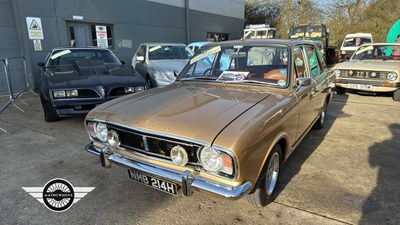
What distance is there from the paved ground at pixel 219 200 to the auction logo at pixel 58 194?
0.23 ft

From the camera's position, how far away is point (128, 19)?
41.5 ft

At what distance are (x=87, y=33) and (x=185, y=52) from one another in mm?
4516

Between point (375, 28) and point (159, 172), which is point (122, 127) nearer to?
point (159, 172)

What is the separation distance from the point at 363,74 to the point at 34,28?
1028 cm

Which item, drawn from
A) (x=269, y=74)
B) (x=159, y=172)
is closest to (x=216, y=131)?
(x=159, y=172)

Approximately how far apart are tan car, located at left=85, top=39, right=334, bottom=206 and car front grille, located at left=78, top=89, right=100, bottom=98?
210 cm

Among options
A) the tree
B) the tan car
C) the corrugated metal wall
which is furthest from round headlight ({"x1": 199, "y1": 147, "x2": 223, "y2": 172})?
the tree

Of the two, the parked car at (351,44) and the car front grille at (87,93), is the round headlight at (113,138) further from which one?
the parked car at (351,44)

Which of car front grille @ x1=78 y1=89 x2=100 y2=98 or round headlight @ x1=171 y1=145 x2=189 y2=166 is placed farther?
car front grille @ x1=78 y1=89 x2=100 y2=98

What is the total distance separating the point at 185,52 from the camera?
31.4 ft

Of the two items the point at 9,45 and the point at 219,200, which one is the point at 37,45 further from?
the point at 219,200

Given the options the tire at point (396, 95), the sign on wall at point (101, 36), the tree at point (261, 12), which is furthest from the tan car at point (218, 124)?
the tree at point (261, 12)

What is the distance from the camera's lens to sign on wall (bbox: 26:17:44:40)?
9.33m

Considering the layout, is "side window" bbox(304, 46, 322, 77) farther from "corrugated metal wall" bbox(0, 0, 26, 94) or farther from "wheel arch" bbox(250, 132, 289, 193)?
"corrugated metal wall" bbox(0, 0, 26, 94)
